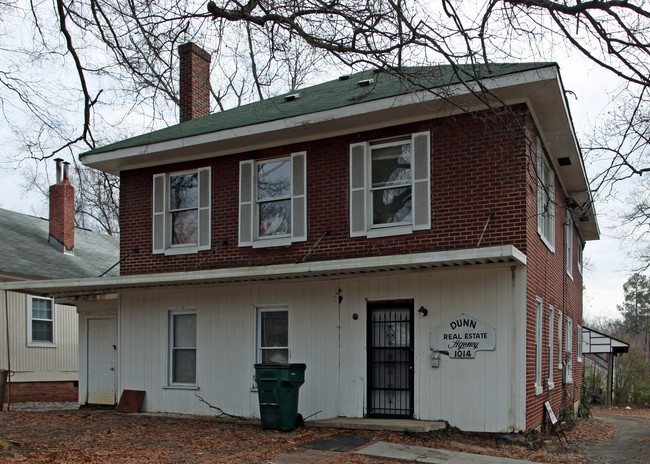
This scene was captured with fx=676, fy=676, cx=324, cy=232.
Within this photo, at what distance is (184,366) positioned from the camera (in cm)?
1412

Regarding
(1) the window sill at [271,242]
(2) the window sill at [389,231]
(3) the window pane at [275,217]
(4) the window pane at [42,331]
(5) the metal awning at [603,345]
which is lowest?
(5) the metal awning at [603,345]

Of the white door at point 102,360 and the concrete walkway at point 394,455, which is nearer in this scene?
the concrete walkway at point 394,455

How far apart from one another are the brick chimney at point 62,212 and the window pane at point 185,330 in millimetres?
10681

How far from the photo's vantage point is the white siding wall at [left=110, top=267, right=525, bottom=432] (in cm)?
1082

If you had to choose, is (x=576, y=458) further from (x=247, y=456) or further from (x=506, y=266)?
(x=247, y=456)

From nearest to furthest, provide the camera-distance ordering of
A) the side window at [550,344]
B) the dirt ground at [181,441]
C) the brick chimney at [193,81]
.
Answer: the dirt ground at [181,441]
the side window at [550,344]
the brick chimney at [193,81]

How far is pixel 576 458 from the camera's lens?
1038 centimetres

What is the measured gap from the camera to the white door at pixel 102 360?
614 inches

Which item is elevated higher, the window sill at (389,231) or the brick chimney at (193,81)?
the brick chimney at (193,81)

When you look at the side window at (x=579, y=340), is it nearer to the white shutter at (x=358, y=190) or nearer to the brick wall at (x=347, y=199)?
the brick wall at (x=347, y=199)

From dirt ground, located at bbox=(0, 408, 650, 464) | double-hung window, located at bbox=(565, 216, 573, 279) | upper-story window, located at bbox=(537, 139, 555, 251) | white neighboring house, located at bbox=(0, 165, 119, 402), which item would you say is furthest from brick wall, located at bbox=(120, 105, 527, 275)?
double-hung window, located at bbox=(565, 216, 573, 279)

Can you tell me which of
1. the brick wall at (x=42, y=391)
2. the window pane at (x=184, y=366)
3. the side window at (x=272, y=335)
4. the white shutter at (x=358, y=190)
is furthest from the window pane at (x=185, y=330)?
the brick wall at (x=42, y=391)

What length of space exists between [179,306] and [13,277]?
799 centimetres

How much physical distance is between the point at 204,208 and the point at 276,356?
3439 millimetres
